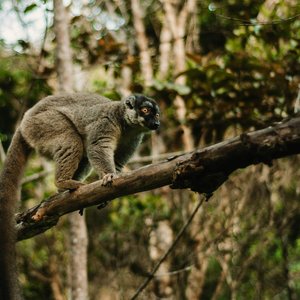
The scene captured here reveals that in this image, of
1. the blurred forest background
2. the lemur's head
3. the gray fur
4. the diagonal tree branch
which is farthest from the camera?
the blurred forest background

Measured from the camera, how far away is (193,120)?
8.67m

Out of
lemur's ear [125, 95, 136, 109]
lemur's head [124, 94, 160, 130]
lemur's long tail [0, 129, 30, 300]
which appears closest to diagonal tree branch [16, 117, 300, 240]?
lemur's long tail [0, 129, 30, 300]

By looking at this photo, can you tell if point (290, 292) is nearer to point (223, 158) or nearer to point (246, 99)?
point (246, 99)

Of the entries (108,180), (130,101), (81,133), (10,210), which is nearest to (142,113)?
(130,101)

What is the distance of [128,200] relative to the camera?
884cm

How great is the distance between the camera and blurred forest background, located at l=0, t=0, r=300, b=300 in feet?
25.2

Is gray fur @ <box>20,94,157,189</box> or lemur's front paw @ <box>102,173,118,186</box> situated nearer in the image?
lemur's front paw @ <box>102,173,118,186</box>

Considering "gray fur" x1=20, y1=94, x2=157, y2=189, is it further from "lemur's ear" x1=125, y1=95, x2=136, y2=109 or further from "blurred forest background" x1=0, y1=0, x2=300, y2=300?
"blurred forest background" x1=0, y1=0, x2=300, y2=300

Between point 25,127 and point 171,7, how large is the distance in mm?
5873

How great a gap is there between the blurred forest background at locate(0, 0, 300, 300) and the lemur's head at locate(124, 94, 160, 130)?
4.34 ft

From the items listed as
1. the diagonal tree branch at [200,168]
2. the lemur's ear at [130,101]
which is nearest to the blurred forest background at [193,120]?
the lemur's ear at [130,101]

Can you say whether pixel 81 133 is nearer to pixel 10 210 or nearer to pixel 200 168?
pixel 10 210

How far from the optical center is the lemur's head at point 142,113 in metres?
6.14

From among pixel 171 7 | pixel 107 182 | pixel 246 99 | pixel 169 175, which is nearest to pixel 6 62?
pixel 171 7
